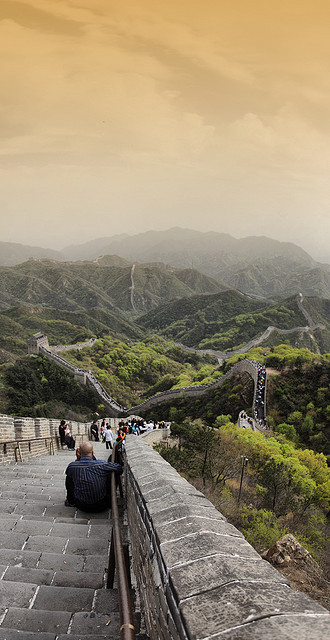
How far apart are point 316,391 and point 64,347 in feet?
121

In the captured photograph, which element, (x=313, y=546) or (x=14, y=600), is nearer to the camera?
(x=14, y=600)

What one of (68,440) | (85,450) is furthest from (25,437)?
(85,450)

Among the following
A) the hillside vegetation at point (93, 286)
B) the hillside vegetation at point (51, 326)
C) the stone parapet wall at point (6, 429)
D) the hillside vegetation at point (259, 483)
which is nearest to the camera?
the stone parapet wall at point (6, 429)

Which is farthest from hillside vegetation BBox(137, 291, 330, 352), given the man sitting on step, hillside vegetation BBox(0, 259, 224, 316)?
the man sitting on step

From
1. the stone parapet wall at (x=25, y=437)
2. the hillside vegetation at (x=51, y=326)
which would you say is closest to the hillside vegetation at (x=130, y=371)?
the hillside vegetation at (x=51, y=326)

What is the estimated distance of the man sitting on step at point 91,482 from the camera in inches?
167

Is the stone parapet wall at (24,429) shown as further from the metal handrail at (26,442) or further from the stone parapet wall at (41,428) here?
the stone parapet wall at (41,428)

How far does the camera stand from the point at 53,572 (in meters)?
3.09

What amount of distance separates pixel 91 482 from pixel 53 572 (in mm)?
1185

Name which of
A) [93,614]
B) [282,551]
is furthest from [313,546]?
[93,614]

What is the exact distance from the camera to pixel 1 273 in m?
144

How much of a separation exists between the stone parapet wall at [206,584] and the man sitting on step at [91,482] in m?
1.69

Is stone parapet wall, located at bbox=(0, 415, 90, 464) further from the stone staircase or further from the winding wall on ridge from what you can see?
the winding wall on ridge

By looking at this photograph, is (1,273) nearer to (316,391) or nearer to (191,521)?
(316,391)
